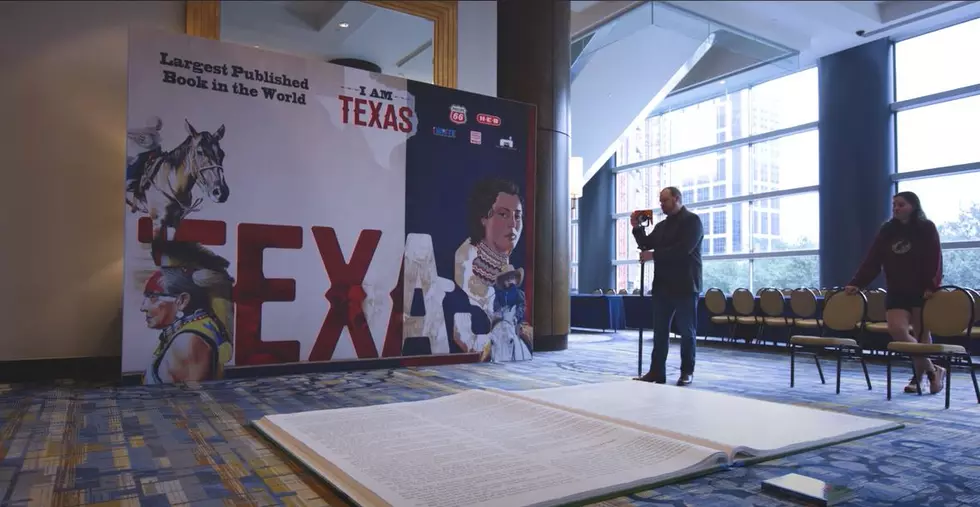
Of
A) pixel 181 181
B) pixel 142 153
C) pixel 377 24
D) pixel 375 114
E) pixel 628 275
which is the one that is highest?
pixel 377 24

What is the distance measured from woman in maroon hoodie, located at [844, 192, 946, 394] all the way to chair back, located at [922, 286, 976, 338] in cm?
6

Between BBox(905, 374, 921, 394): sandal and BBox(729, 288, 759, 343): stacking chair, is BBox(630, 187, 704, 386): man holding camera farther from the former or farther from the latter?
BBox(729, 288, 759, 343): stacking chair

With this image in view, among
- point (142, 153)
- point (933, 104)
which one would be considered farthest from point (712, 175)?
point (142, 153)

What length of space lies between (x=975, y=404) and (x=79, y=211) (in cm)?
639

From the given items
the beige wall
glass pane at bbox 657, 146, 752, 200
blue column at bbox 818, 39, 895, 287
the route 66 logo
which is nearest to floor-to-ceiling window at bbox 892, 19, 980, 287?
blue column at bbox 818, 39, 895, 287

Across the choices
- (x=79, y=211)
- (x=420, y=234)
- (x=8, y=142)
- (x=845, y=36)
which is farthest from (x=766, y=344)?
(x=8, y=142)

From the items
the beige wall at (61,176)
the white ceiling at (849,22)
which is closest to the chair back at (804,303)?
the white ceiling at (849,22)

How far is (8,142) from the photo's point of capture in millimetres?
4895

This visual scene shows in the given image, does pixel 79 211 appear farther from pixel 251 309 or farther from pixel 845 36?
pixel 845 36

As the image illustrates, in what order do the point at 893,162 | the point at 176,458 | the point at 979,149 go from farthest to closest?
1. the point at 893,162
2. the point at 979,149
3. the point at 176,458

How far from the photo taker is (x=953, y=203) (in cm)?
995

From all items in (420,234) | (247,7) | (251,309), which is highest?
(247,7)

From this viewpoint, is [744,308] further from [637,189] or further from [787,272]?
[637,189]

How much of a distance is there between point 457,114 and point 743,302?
5.03 meters
